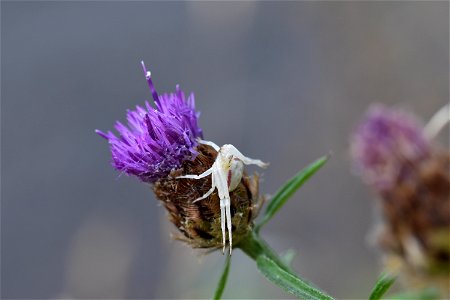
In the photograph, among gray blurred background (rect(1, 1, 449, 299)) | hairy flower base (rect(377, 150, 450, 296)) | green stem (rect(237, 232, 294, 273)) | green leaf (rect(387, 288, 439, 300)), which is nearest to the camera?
green stem (rect(237, 232, 294, 273))

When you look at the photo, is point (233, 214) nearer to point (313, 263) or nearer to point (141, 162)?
point (141, 162)

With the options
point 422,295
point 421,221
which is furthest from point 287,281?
point 421,221

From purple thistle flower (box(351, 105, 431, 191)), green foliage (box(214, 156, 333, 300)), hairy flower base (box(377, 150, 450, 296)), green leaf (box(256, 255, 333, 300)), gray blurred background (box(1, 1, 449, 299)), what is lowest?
green leaf (box(256, 255, 333, 300))

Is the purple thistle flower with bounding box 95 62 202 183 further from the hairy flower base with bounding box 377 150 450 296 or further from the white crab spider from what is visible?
the hairy flower base with bounding box 377 150 450 296

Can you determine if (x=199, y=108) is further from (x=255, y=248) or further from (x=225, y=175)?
(x=225, y=175)

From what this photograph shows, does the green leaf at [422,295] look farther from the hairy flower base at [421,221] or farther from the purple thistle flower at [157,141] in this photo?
the purple thistle flower at [157,141]

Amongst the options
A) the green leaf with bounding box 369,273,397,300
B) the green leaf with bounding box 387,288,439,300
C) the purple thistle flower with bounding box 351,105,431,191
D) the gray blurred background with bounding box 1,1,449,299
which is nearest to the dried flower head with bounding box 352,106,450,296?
the purple thistle flower with bounding box 351,105,431,191
